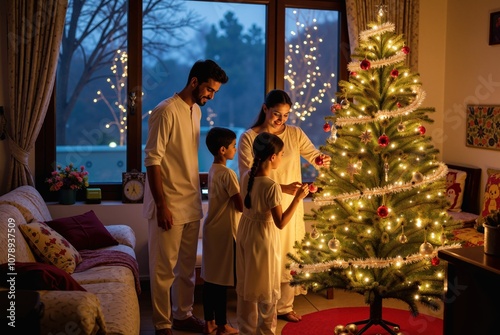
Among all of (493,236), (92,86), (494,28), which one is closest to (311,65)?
(494,28)

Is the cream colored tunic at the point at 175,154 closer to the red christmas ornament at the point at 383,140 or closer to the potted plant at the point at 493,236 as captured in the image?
the red christmas ornament at the point at 383,140

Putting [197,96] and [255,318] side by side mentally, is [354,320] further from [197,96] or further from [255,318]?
[197,96]

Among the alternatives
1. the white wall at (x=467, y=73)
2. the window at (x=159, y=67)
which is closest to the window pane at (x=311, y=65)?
the window at (x=159, y=67)

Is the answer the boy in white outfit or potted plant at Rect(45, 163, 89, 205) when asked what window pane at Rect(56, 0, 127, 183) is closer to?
potted plant at Rect(45, 163, 89, 205)

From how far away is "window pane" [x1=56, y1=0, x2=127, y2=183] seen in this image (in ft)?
17.1

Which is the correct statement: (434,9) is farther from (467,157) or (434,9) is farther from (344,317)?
(344,317)

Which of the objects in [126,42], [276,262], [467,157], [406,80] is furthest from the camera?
[467,157]

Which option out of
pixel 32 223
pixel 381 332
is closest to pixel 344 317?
pixel 381 332

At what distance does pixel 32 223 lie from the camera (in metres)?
3.88

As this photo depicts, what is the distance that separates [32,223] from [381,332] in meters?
2.33

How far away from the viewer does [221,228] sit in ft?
12.9

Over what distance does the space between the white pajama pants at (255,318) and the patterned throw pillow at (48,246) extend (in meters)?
1.09

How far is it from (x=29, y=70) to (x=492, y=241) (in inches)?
148

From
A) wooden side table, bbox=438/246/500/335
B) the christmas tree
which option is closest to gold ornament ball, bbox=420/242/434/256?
the christmas tree
